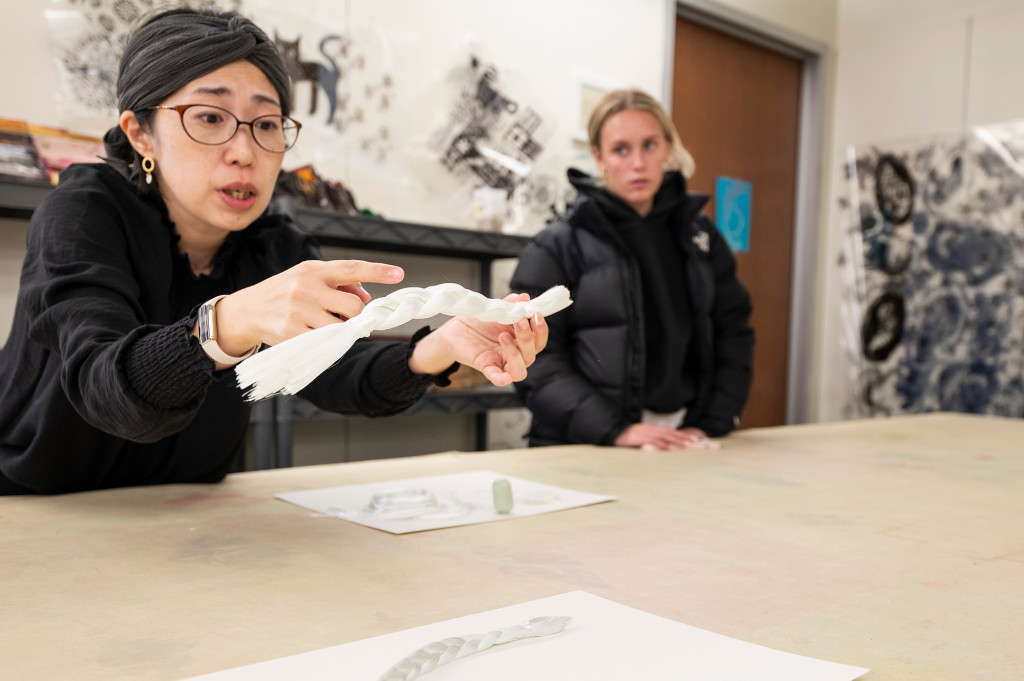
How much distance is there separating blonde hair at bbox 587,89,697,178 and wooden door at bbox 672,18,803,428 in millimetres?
1704

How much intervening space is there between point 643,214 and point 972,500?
37.1 inches

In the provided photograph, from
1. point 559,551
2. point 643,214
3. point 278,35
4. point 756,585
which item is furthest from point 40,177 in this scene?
point 756,585

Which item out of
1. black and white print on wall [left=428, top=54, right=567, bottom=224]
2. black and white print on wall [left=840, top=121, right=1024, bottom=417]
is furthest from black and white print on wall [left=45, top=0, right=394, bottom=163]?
black and white print on wall [left=840, top=121, right=1024, bottom=417]

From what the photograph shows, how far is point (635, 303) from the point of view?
1.73 meters

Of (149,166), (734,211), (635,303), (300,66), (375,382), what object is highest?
(300,66)

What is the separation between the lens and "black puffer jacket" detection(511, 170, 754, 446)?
5.35 feet

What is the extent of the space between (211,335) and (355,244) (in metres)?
1.65

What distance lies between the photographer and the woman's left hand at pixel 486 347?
0.80 meters

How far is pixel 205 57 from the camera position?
0.80 metres

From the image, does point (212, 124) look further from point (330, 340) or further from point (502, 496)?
point (502, 496)

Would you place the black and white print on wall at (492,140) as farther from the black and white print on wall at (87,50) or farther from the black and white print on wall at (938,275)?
the black and white print on wall at (938,275)

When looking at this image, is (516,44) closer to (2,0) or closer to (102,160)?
(2,0)

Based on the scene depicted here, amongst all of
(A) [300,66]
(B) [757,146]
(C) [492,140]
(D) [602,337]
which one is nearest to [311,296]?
(D) [602,337]

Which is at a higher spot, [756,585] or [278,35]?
[278,35]
